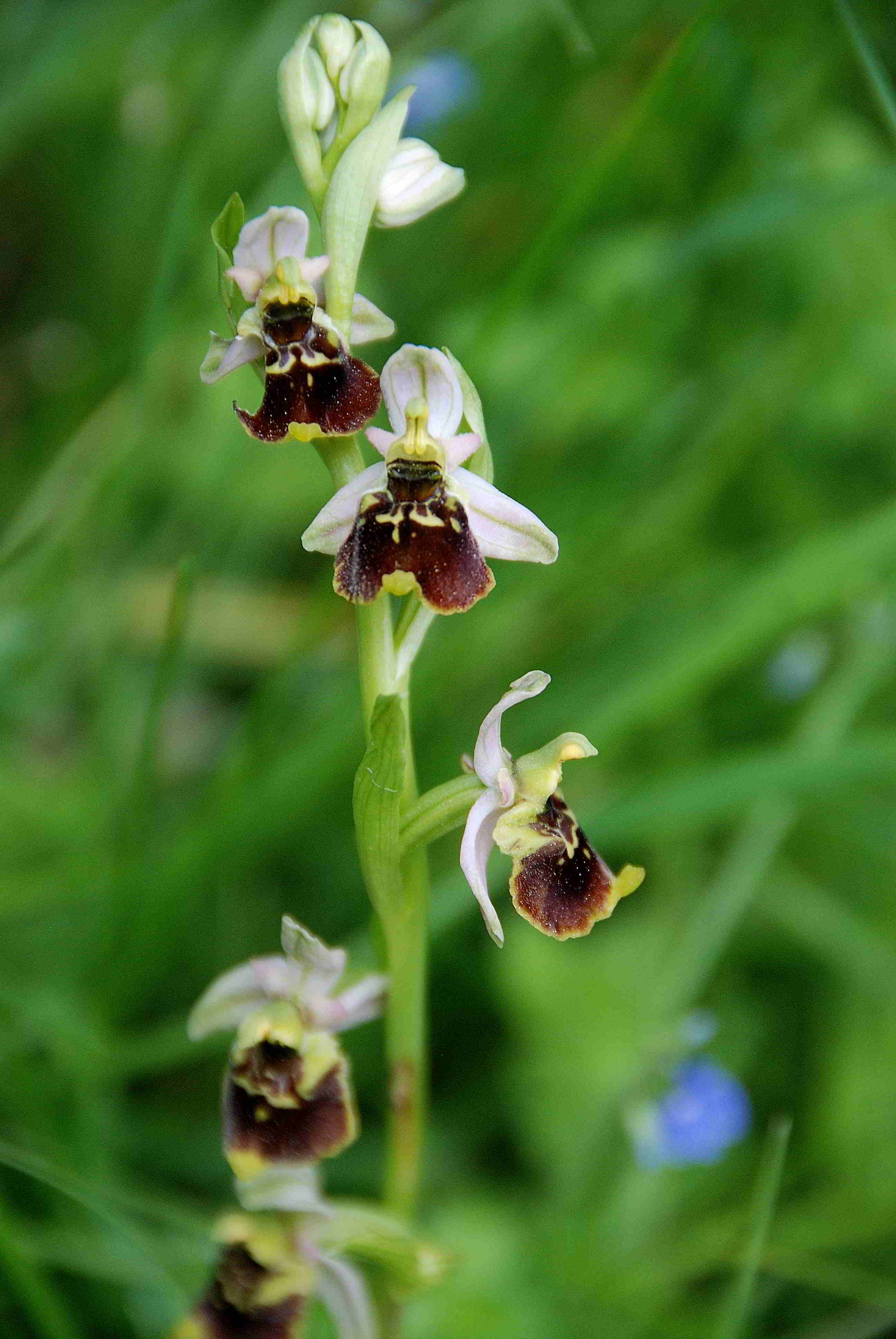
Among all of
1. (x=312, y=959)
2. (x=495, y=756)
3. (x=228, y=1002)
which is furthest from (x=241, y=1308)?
(x=495, y=756)

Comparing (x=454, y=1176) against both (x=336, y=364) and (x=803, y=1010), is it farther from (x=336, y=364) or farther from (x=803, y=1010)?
(x=336, y=364)

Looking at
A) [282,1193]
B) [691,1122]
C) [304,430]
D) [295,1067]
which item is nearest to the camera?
[304,430]

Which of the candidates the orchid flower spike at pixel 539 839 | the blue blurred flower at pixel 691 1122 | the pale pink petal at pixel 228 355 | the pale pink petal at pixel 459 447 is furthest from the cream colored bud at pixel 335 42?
the blue blurred flower at pixel 691 1122

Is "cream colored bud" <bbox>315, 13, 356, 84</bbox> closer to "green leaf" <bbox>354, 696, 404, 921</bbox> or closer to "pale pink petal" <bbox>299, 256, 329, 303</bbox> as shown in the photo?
"pale pink petal" <bbox>299, 256, 329, 303</bbox>

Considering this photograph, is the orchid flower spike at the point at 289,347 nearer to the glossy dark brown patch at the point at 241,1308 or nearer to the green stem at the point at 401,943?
the green stem at the point at 401,943

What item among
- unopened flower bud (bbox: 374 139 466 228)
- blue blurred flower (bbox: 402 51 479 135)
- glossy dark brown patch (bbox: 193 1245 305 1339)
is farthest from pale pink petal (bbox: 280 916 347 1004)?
blue blurred flower (bbox: 402 51 479 135)

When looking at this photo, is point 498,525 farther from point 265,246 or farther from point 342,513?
point 265,246
